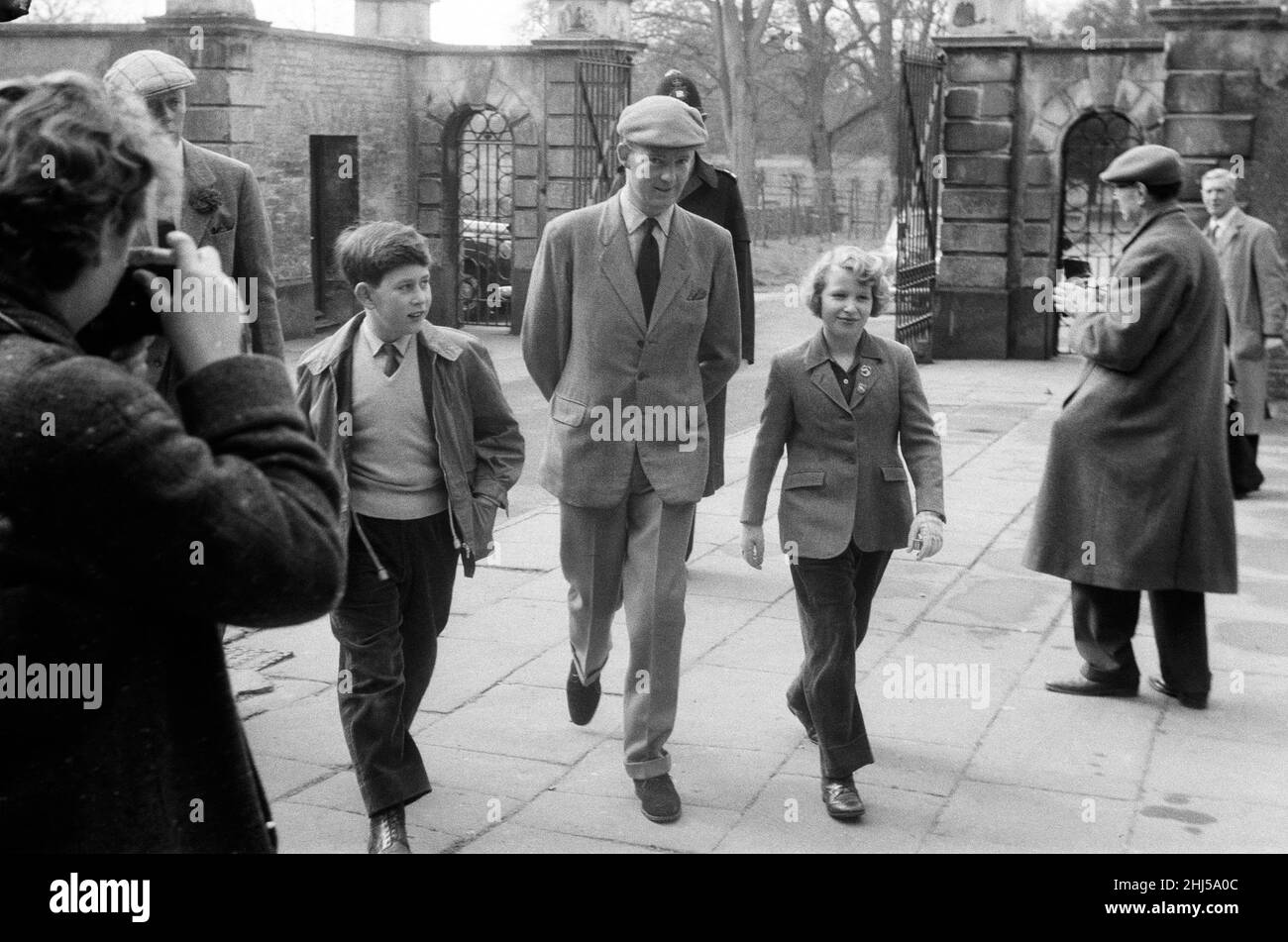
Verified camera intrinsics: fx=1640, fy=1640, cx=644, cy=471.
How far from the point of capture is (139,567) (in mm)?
1772

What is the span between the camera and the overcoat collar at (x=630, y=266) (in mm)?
5117

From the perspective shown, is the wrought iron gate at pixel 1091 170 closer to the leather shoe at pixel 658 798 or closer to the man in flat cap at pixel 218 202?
the man in flat cap at pixel 218 202

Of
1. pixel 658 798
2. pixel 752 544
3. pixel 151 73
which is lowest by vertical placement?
pixel 658 798

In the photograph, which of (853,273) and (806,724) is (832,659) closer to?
(806,724)

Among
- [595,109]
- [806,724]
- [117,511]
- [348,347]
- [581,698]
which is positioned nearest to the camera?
[117,511]

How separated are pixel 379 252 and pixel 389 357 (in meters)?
0.32

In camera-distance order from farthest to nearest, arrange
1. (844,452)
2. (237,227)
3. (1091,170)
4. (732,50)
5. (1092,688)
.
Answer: (732,50), (1091,170), (1092,688), (237,227), (844,452)

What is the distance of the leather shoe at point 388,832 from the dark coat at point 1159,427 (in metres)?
2.93

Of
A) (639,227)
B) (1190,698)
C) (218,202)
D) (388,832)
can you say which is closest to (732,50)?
(1190,698)

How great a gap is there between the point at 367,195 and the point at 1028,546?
596 inches

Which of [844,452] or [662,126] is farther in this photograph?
[844,452]

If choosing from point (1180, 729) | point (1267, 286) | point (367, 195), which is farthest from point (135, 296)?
point (367, 195)

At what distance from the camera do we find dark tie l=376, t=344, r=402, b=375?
15.2ft

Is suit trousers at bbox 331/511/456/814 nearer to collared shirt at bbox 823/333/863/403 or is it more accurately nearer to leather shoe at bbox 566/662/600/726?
leather shoe at bbox 566/662/600/726
